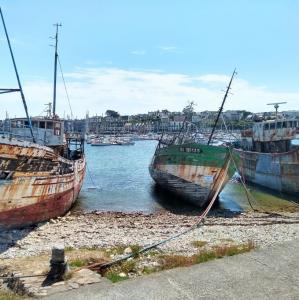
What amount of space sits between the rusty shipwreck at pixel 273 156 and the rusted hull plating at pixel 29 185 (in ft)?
49.6

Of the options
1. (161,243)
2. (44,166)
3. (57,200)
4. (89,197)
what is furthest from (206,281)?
(89,197)

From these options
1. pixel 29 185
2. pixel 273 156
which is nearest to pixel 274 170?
pixel 273 156

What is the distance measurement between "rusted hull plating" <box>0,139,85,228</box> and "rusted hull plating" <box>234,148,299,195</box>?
43.3 feet

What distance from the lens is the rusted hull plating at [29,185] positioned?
1480 centimetres

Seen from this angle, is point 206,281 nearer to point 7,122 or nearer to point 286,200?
point 7,122

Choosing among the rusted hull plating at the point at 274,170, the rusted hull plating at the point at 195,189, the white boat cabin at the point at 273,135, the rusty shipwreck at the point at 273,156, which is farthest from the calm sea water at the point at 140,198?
the white boat cabin at the point at 273,135

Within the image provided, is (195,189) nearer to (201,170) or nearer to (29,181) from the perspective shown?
(201,170)

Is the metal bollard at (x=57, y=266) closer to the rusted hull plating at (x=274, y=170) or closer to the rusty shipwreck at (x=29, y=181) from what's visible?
the rusty shipwreck at (x=29, y=181)

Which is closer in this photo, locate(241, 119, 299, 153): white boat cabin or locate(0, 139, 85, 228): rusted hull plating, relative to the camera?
locate(0, 139, 85, 228): rusted hull plating

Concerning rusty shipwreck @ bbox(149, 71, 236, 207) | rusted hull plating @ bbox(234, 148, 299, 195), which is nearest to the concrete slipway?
rusty shipwreck @ bbox(149, 71, 236, 207)

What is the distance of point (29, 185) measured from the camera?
16000mm

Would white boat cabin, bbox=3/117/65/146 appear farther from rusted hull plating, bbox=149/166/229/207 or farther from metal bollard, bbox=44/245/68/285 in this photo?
metal bollard, bbox=44/245/68/285

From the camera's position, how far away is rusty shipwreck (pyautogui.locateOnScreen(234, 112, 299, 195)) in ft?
102

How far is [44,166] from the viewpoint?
56.7 feet
